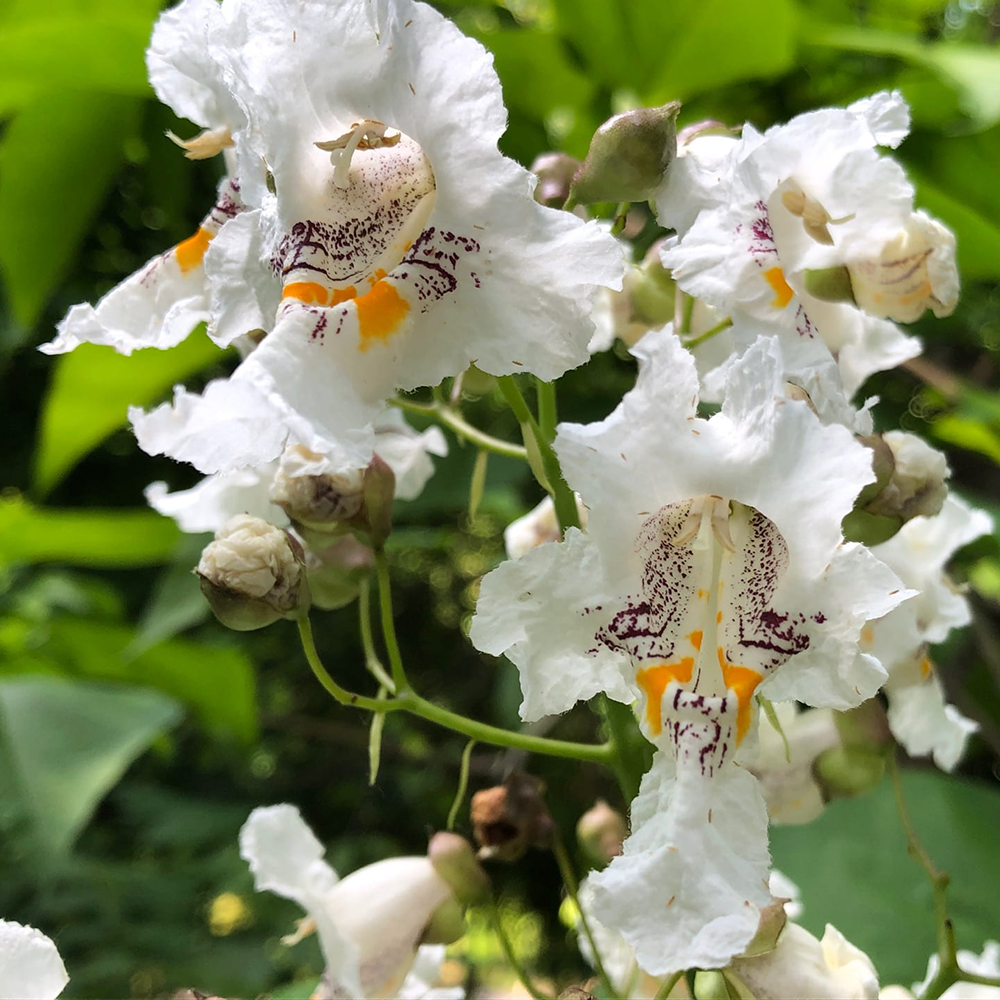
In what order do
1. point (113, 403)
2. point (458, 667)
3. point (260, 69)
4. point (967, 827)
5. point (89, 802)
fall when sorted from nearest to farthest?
point (260, 69)
point (89, 802)
point (967, 827)
point (113, 403)
point (458, 667)

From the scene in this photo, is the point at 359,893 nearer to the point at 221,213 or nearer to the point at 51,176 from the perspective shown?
the point at 221,213

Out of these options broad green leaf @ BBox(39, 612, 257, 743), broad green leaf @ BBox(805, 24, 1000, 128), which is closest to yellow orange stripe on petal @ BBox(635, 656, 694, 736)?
broad green leaf @ BBox(805, 24, 1000, 128)

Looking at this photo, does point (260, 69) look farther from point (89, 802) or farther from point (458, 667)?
point (458, 667)

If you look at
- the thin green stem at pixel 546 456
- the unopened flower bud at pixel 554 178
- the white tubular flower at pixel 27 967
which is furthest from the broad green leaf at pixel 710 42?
the white tubular flower at pixel 27 967

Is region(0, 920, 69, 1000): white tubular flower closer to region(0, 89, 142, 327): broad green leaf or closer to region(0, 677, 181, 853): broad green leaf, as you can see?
region(0, 677, 181, 853): broad green leaf

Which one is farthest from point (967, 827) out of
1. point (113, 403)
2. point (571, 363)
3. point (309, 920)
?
point (113, 403)
